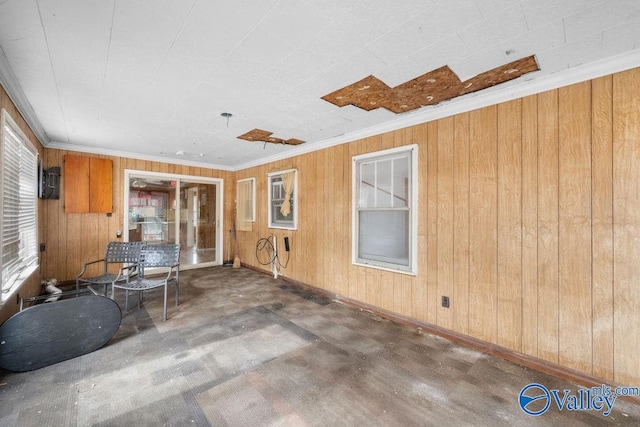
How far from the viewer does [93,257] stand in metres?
4.76

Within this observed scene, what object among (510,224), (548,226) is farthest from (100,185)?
(548,226)

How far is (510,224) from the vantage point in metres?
2.45

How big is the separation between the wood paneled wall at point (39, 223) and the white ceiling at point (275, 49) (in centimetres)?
11

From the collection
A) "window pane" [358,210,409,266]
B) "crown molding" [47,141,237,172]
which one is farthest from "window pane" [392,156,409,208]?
"crown molding" [47,141,237,172]

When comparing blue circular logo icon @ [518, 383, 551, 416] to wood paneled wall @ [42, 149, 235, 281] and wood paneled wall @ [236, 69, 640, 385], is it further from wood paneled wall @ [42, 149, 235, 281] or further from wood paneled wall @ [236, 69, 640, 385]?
wood paneled wall @ [42, 149, 235, 281]

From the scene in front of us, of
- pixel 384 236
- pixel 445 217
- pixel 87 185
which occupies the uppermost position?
pixel 87 185

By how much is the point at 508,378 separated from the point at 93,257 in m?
6.45

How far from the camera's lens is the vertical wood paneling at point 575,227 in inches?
81.7

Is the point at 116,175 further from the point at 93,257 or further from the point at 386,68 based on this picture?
the point at 386,68

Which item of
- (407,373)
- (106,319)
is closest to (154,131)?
(106,319)

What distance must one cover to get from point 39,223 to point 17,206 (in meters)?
1.46

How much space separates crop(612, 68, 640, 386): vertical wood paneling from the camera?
1.90m

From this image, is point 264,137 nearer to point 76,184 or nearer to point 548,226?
point 76,184

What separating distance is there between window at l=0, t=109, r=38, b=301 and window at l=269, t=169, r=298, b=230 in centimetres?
349
